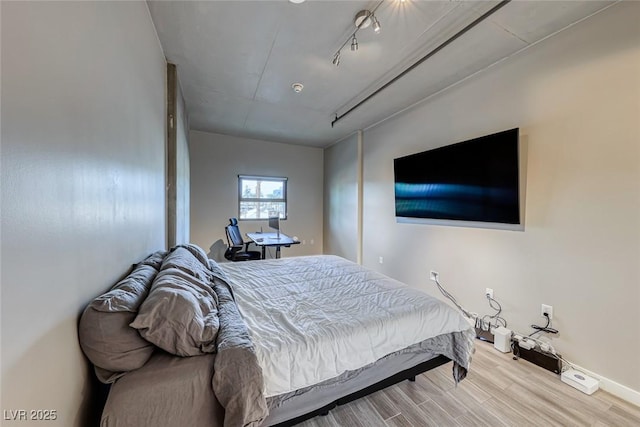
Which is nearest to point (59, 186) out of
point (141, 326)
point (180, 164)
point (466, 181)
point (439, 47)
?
point (141, 326)

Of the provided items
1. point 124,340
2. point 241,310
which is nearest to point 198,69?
point 241,310

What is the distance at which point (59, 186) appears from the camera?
2.59 ft

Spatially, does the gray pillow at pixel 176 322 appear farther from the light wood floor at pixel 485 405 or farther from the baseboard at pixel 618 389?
the baseboard at pixel 618 389

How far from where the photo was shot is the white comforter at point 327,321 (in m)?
1.23

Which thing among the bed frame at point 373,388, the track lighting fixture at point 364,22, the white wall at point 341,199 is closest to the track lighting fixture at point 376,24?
the track lighting fixture at point 364,22

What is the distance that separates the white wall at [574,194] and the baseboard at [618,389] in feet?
0.14

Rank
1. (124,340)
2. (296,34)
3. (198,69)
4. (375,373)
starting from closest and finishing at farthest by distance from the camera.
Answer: (124,340) → (375,373) → (296,34) → (198,69)

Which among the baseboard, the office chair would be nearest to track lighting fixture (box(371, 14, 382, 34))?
the baseboard

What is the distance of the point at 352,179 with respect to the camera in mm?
4934

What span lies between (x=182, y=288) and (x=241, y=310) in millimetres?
504

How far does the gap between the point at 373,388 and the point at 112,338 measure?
1.40m

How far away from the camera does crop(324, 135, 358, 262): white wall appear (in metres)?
4.89

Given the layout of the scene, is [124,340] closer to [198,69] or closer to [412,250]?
[198,69]

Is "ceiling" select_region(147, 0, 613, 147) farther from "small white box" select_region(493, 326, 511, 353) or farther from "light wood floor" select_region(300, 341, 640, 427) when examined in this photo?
"light wood floor" select_region(300, 341, 640, 427)
